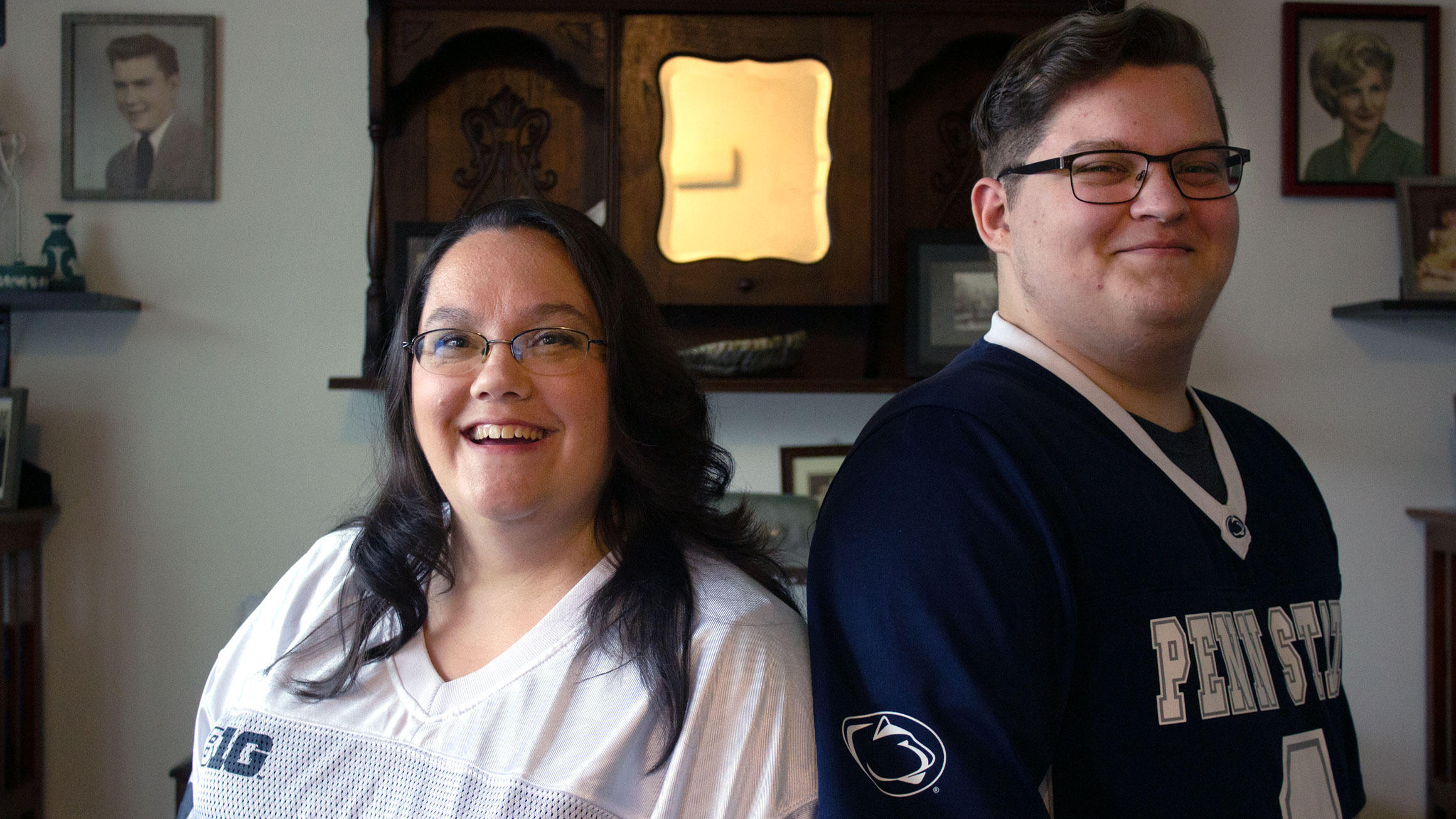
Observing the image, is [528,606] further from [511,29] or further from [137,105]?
[137,105]

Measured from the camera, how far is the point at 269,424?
8.00 feet

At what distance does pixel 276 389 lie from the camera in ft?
8.00

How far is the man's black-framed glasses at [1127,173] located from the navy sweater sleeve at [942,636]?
0.27m

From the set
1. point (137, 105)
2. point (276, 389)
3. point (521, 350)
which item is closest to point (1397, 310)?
point (521, 350)

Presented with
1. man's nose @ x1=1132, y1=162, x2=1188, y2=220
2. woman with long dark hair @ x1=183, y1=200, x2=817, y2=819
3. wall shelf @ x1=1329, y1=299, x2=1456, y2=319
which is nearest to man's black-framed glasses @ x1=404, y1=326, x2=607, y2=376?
woman with long dark hair @ x1=183, y1=200, x2=817, y2=819

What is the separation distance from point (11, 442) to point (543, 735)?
6.44 ft

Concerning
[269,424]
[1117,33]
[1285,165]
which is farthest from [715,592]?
[1285,165]

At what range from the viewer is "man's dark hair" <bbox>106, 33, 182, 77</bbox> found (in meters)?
2.38

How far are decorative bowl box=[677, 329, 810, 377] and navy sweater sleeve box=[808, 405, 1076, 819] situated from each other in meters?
1.30

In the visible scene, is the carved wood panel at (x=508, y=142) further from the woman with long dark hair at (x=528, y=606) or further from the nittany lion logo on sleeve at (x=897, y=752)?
the nittany lion logo on sleeve at (x=897, y=752)

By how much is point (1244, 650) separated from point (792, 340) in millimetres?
1460

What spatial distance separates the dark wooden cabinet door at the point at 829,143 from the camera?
2.23 metres

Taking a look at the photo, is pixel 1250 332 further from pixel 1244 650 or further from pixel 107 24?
pixel 107 24

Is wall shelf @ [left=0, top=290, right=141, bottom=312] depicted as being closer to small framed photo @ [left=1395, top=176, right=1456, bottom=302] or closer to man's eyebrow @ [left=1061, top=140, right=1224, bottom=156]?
man's eyebrow @ [left=1061, top=140, right=1224, bottom=156]
